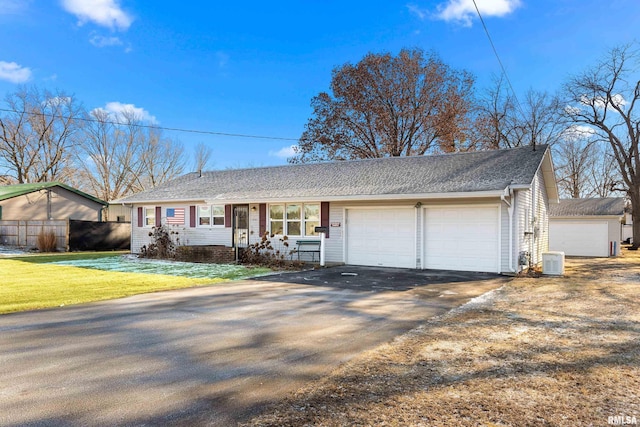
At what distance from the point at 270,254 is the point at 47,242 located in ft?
46.7

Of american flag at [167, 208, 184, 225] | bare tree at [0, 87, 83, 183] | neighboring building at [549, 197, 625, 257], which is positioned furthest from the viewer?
bare tree at [0, 87, 83, 183]

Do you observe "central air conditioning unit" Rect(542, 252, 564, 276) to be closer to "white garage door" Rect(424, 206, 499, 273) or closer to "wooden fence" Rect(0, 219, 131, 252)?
"white garage door" Rect(424, 206, 499, 273)

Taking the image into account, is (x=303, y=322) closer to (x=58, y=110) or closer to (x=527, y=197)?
(x=527, y=197)

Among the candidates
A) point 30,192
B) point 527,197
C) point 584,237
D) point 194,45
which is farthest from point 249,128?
point 584,237

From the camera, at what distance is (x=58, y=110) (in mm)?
38281

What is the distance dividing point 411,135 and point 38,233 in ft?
81.1

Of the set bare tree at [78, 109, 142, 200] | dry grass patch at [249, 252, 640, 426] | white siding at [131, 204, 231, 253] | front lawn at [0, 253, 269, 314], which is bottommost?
front lawn at [0, 253, 269, 314]

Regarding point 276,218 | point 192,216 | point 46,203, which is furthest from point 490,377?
point 46,203

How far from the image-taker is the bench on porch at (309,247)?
50.6ft

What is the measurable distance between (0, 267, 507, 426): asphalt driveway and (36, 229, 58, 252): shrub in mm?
17215

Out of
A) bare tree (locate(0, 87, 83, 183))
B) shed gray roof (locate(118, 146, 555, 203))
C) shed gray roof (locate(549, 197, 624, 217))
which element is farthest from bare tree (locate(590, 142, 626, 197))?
bare tree (locate(0, 87, 83, 183))

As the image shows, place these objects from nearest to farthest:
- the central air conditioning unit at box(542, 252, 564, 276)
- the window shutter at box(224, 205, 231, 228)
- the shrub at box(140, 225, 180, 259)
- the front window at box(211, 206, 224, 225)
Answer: the central air conditioning unit at box(542, 252, 564, 276) < the window shutter at box(224, 205, 231, 228) < the front window at box(211, 206, 224, 225) < the shrub at box(140, 225, 180, 259)

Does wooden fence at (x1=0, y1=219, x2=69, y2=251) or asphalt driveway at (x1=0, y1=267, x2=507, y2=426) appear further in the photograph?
wooden fence at (x1=0, y1=219, x2=69, y2=251)

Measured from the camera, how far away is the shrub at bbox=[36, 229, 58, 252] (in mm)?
22156
